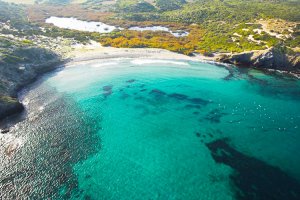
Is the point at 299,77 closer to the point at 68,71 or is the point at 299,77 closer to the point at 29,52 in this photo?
the point at 68,71

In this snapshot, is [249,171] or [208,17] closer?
[249,171]

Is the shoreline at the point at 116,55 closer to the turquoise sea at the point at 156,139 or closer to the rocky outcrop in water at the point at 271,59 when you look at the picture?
the rocky outcrop in water at the point at 271,59

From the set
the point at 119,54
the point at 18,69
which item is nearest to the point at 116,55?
the point at 119,54

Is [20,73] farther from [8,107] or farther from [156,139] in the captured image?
[156,139]

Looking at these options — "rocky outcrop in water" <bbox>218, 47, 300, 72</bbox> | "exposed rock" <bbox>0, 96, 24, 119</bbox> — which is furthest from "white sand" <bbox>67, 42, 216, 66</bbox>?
"exposed rock" <bbox>0, 96, 24, 119</bbox>

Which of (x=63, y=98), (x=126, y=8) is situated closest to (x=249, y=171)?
(x=63, y=98)

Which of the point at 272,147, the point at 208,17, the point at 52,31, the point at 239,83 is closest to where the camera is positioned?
the point at 272,147

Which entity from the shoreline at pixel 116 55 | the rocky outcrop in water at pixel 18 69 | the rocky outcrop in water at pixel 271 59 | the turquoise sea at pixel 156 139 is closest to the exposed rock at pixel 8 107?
the rocky outcrop in water at pixel 18 69

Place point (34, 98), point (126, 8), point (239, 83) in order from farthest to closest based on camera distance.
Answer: point (126, 8) < point (239, 83) < point (34, 98)
